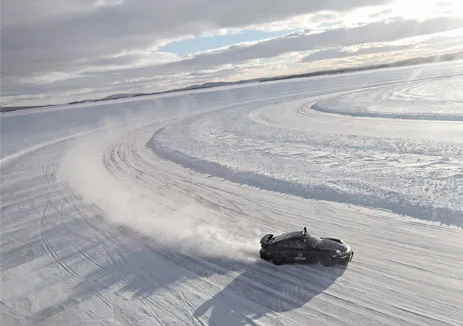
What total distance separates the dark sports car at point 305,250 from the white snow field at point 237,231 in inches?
11.9

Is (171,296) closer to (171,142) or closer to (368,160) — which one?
(368,160)

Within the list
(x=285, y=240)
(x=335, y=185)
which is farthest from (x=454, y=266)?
(x=335, y=185)

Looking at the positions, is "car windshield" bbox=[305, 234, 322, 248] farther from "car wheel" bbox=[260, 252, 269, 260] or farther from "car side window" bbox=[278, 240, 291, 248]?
"car wheel" bbox=[260, 252, 269, 260]

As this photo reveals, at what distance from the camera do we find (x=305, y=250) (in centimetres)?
1106

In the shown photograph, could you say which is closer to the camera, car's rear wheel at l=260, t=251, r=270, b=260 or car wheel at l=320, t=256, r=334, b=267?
car wheel at l=320, t=256, r=334, b=267

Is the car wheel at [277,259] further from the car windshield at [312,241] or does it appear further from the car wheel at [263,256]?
the car windshield at [312,241]

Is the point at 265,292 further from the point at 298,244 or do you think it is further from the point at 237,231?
the point at 237,231

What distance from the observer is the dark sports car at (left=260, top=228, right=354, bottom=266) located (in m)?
10.9

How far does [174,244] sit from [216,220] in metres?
2.55

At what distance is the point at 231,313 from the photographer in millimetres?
9266

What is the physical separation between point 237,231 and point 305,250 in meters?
3.60

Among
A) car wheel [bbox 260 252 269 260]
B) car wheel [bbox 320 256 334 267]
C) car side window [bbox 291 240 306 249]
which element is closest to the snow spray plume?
car wheel [bbox 260 252 269 260]

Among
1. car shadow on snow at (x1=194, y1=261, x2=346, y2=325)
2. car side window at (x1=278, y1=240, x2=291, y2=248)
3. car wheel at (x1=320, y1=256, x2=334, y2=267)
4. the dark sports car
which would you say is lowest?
car shadow on snow at (x1=194, y1=261, x2=346, y2=325)

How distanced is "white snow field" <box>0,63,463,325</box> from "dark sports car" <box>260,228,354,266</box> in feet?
0.99
